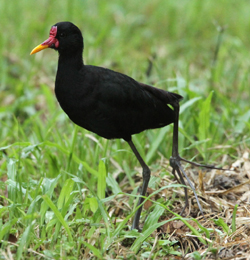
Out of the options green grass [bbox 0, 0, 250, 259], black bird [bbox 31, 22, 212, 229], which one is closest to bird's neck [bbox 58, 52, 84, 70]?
black bird [bbox 31, 22, 212, 229]

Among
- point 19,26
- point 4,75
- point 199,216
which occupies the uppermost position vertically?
point 19,26

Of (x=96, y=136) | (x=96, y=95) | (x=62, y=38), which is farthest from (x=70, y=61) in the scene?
(x=96, y=136)

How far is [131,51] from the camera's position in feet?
23.1

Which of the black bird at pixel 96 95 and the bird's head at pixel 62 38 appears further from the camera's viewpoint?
the bird's head at pixel 62 38

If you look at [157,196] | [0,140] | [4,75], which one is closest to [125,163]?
[157,196]

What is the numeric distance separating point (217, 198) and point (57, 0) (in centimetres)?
567

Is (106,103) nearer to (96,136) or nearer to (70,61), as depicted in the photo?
(70,61)

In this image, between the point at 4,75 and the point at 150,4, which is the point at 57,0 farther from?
the point at 4,75

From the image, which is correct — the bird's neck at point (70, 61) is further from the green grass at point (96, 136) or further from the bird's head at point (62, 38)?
the green grass at point (96, 136)

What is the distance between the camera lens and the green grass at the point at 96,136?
2.98 m

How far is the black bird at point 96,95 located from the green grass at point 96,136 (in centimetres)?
38

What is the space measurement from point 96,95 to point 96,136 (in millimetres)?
1290

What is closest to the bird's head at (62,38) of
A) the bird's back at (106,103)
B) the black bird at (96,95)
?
the black bird at (96,95)

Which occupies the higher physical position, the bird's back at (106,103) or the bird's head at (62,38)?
the bird's head at (62,38)
